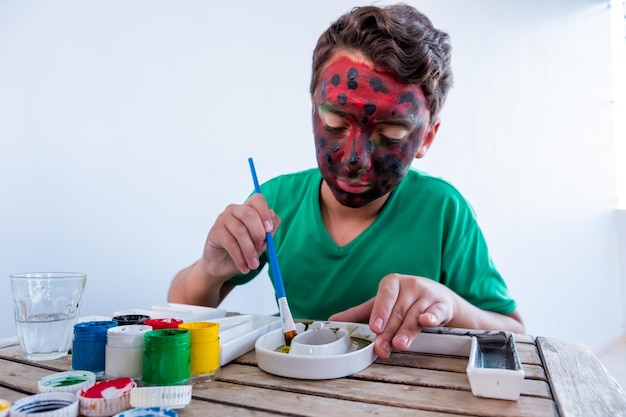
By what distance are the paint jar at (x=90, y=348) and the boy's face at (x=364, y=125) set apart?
0.47 meters

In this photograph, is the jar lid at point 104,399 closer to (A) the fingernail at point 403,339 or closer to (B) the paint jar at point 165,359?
(B) the paint jar at point 165,359

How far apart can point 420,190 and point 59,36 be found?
0.90 meters

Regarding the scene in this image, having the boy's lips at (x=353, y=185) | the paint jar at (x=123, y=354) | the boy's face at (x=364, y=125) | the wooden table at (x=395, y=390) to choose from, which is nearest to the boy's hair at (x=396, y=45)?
the boy's face at (x=364, y=125)

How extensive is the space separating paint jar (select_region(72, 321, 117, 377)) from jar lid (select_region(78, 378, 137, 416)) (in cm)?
8

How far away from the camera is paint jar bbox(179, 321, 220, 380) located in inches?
20.5

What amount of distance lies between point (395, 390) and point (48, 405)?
0.34m

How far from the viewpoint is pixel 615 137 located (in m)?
2.29

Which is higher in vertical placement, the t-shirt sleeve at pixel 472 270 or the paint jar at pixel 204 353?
the t-shirt sleeve at pixel 472 270

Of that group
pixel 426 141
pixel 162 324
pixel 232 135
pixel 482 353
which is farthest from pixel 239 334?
pixel 232 135

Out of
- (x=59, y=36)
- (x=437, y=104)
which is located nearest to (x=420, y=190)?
(x=437, y=104)

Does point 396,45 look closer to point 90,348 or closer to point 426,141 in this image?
point 426,141

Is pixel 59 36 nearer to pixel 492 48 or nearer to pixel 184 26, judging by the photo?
pixel 184 26

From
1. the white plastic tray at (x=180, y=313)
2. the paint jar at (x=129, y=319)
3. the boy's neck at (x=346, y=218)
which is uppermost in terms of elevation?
the boy's neck at (x=346, y=218)

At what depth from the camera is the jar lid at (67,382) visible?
46 centimetres
